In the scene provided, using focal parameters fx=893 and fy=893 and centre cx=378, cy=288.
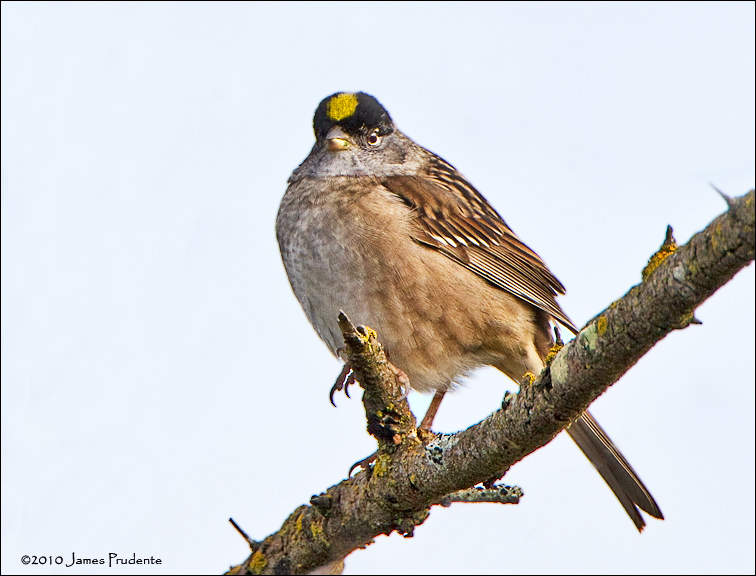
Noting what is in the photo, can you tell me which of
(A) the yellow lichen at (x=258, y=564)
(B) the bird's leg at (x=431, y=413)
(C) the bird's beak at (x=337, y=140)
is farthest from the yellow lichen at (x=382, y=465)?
(C) the bird's beak at (x=337, y=140)

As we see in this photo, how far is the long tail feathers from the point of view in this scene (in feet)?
17.4

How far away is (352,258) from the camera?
17.2 feet

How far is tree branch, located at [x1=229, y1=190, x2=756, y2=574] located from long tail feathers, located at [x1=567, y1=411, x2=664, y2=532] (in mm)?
1582

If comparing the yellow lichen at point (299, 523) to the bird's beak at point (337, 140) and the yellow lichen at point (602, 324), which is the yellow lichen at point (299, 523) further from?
the bird's beak at point (337, 140)

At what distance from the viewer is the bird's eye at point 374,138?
6.24 metres

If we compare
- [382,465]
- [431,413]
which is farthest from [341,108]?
[382,465]

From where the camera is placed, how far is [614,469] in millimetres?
5410

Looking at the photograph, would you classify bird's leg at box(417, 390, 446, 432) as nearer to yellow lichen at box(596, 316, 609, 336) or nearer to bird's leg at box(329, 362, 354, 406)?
bird's leg at box(329, 362, 354, 406)

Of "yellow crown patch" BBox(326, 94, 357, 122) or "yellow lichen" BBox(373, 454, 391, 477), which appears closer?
"yellow lichen" BBox(373, 454, 391, 477)

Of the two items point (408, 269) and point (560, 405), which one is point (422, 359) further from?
point (560, 405)

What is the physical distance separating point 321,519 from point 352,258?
5.07ft

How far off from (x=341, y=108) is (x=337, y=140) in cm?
28

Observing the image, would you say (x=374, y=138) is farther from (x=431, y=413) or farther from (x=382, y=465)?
(x=382, y=465)

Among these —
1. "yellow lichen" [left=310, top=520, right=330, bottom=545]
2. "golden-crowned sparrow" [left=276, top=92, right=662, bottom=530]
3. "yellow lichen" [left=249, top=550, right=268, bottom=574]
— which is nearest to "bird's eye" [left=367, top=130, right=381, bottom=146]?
"golden-crowned sparrow" [left=276, top=92, right=662, bottom=530]
